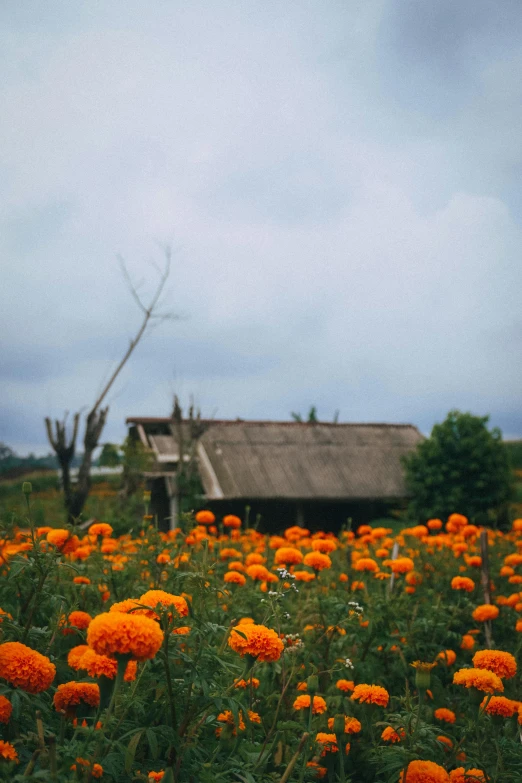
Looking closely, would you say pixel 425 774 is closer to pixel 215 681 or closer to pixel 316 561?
pixel 215 681

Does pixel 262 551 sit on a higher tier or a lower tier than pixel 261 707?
higher

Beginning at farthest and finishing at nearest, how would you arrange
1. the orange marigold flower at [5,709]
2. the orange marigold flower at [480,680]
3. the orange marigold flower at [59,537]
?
the orange marigold flower at [59,537], the orange marigold flower at [480,680], the orange marigold flower at [5,709]

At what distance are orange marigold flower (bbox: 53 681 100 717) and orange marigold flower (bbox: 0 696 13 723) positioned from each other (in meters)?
0.21

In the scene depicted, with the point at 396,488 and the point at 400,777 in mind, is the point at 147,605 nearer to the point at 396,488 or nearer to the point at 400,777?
the point at 400,777

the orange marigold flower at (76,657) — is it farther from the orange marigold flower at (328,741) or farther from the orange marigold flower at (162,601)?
the orange marigold flower at (328,741)

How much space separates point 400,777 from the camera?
2.44m

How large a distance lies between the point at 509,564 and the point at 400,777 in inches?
142

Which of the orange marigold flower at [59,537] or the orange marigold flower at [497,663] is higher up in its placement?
the orange marigold flower at [59,537]

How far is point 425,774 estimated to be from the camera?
232 cm

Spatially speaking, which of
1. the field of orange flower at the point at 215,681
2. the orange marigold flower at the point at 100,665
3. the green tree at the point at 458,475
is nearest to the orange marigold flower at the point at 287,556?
the field of orange flower at the point at 215,681

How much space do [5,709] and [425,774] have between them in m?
1.43

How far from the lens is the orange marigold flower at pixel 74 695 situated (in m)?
2.05

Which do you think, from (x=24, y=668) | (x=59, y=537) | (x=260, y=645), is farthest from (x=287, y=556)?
(x=24, y=668)

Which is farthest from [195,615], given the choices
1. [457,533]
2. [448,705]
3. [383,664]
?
[457,533]
